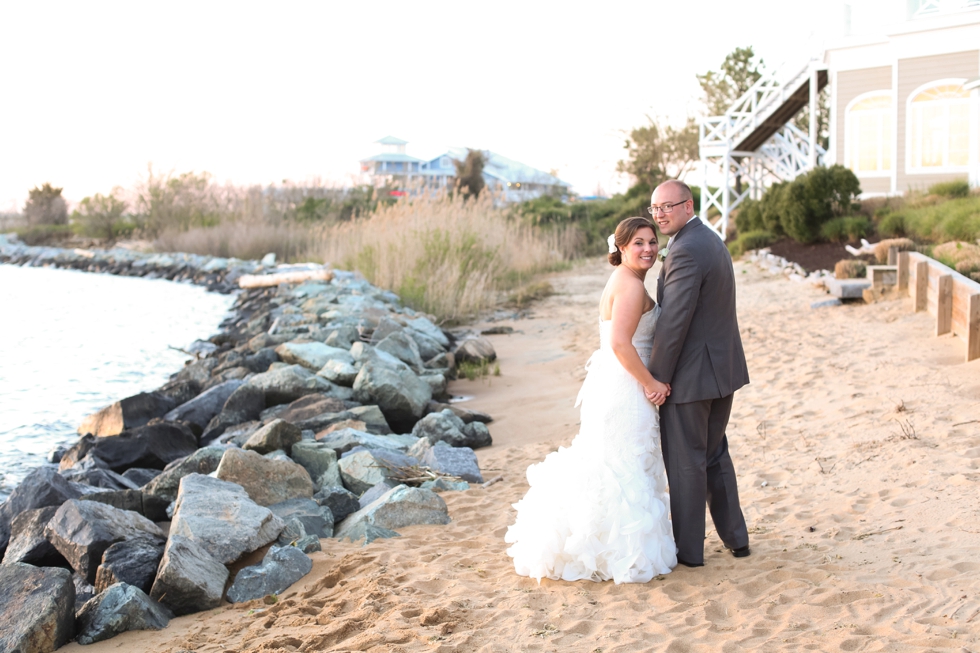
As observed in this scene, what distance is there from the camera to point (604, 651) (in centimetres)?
344

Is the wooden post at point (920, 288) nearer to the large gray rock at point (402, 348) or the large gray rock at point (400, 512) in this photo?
the large gray rock at point (402, 348)

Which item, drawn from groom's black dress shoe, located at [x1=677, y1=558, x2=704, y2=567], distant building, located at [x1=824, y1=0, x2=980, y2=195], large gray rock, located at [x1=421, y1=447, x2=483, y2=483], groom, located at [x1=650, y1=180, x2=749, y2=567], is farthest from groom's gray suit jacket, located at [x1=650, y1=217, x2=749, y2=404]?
distant building, located at [x1=824, y1=0, x2=980, y2=195]

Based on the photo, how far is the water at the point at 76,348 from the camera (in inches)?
367

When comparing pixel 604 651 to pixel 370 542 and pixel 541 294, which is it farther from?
pixel 541 294

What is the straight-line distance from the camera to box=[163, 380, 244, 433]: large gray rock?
8.70 metres

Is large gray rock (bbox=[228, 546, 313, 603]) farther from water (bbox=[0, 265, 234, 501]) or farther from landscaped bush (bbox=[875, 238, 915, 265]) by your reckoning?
landscaped bush (bbox=[875, 238, 915, 265])

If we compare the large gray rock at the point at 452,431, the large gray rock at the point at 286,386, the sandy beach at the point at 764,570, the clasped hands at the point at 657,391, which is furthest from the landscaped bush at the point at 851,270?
the clasped hands at the point at 657,391

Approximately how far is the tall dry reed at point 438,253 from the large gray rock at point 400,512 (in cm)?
965

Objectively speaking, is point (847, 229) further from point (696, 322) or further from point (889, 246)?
point (696, 322)

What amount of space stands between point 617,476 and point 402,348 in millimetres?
6656

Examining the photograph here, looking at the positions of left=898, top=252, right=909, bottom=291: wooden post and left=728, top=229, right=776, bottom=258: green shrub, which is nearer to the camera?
left=898, top=252, right=909, bottom=291: wooden post

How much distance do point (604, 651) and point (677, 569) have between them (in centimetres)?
97

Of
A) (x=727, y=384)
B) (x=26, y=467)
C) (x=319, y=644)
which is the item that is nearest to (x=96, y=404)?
(x=26, y=467)

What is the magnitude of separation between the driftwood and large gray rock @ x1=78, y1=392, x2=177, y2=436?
9.46m
